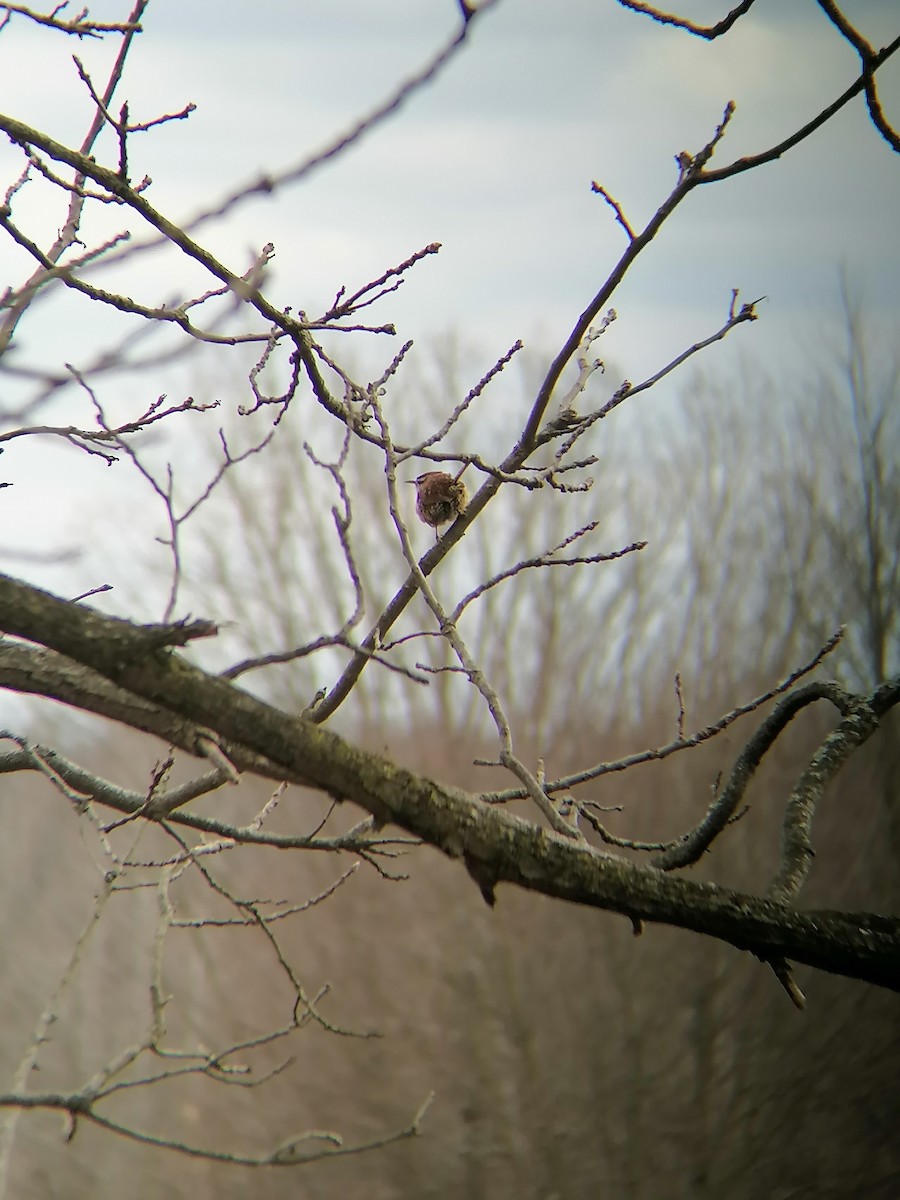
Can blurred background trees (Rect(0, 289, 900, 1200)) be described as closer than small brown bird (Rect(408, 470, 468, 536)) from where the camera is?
No

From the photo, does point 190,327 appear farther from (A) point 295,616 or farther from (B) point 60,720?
(B) point 60,720

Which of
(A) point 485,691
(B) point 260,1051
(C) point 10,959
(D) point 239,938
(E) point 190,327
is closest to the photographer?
(A) point 485,691

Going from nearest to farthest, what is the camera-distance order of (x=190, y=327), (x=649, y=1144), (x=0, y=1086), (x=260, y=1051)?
1. (x=190, y=327)
2. (x=649, y=1144)
3. (x=260, y=1051)
4. (x=0, y=1086)

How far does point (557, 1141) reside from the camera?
24.6 feet

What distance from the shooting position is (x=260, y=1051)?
860cm

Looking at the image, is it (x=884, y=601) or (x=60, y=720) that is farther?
(x=60, y=720)

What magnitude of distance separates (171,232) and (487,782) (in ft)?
24.9

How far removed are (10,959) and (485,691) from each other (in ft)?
40.3

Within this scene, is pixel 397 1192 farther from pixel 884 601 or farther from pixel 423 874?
pixel 884 601

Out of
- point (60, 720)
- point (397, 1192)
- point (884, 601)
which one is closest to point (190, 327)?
point (884, 601)

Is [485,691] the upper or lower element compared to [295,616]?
lower

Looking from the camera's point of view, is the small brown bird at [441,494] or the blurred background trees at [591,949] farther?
the blurred background trees at [591,949]

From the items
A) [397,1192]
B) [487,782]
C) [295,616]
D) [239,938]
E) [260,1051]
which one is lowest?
[397,1192]

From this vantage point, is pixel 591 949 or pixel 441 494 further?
pixel 591 949
